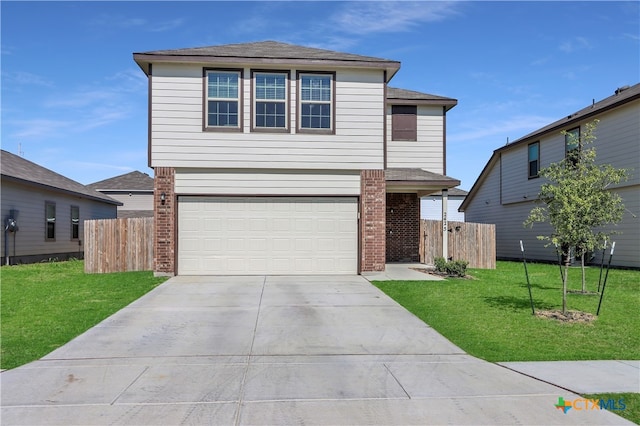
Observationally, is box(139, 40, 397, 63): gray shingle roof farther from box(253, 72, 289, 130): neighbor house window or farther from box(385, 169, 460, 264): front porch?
box(385, 169, 460, 264): front porch

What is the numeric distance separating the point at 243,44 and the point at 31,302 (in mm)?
9950

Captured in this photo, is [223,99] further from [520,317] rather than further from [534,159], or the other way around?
[534,159]

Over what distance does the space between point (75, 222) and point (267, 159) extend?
16162mm

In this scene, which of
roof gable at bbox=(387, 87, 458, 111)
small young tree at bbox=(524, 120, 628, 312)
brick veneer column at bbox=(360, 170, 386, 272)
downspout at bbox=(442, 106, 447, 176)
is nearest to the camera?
small young tree at bbox=(524, 120, 628, 312)

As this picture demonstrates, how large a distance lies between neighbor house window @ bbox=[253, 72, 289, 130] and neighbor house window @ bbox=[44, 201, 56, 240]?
13495 mm

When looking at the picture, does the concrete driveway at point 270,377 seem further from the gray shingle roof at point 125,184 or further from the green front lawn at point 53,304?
the gray shingle roof at point 125,184

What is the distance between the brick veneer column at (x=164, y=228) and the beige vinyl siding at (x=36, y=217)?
8.59 metres

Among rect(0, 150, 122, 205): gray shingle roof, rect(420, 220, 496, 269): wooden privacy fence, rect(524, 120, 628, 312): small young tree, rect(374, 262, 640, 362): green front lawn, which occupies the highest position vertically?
rect(0, 150, 122, 205): gray shingle roof

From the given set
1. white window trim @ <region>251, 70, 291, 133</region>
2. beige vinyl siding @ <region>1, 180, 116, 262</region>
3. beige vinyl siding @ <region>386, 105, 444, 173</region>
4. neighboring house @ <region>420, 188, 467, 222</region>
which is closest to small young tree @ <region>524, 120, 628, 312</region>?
white window trim @ <region>251, 70, 291, 133</region>

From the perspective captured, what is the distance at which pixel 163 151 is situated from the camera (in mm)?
15023

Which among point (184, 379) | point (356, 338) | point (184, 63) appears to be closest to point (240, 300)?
point (356, 338)

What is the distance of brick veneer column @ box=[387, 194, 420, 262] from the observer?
20547 millimetres

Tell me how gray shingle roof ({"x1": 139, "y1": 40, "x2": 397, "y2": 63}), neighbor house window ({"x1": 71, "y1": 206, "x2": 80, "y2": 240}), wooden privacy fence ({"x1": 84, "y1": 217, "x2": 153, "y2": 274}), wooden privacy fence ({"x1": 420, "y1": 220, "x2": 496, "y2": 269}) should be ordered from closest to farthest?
gray shingle roof ({"x1": 139, "y1": 40, "x2": 397, "y2": 63}) → wooden privacy fence ({"x1": 84, "y1": 217, "x2": 153, "y2": 274}) → wooden privacy fence ({"x1": 420, "y1": 220, "x2": 496, "y2": 269}) → neighbor house window ({"x1": 71, "y1": 206, "x2": 80, "y2": 240})

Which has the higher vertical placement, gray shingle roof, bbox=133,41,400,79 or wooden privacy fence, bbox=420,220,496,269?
gray shingle roof, bbox=133,41,400,79
